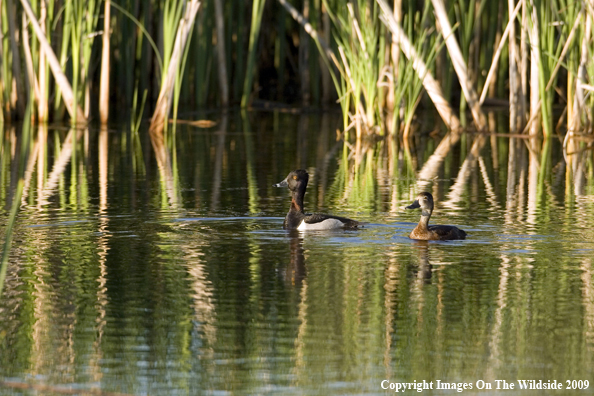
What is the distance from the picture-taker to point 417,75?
1196 centimetres

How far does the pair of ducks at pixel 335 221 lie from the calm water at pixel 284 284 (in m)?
0.10

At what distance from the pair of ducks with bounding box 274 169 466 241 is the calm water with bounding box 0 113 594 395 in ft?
0.34

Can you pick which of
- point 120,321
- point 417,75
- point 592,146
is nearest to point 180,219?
point 120,321

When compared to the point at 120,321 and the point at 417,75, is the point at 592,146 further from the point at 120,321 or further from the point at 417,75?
the point at 120,321

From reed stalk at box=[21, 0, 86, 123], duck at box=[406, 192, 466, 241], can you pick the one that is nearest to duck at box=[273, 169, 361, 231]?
duck at box=[406, 192, 466, 241]

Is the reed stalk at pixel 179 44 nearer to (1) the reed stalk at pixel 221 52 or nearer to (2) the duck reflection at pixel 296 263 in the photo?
(1) the reed stalk at pixel 221 52

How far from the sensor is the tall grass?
38.3ft

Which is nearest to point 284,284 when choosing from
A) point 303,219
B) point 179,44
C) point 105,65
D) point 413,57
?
point 303,219

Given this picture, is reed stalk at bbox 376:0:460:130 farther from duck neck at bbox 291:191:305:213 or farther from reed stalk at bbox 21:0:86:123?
duck neck at bbox 291:191:305:213

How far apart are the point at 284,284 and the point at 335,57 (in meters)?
7.95

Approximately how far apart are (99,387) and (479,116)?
9656 mm

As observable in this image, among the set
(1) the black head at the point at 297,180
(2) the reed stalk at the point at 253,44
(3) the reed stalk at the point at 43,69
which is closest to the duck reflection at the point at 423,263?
(1) the black head at the point at 297,180

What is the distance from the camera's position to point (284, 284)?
18.1ft

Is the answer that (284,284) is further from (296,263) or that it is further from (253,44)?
(253,44)
